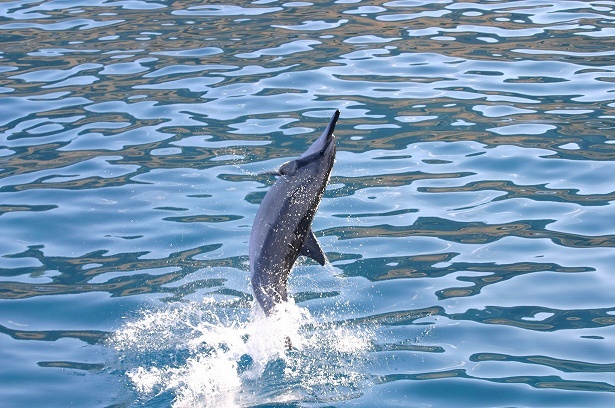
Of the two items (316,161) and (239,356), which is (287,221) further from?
(239,356)

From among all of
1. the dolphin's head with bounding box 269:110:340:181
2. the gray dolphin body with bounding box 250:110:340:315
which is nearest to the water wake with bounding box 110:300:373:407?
the gray dolphin body with bounding box 250:110:340:315

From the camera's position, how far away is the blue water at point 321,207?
602cm

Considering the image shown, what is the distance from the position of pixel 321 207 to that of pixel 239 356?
2.43 m

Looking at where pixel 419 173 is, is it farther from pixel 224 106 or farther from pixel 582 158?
pixel 224 106

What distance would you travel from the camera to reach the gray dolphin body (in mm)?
5773

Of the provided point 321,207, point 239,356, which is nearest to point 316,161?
point 239,356

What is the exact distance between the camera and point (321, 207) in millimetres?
8383

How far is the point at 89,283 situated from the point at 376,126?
150 inches

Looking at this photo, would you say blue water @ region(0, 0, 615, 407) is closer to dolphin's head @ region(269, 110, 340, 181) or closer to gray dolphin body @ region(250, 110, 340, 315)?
gray dolphin body @ region(250, 110, 340, 315)

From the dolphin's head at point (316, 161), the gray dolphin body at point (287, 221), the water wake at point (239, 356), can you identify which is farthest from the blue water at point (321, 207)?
the dolphin's head at point (316, 161)

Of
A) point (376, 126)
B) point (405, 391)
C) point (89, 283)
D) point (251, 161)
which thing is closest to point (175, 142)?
point (251, 161)

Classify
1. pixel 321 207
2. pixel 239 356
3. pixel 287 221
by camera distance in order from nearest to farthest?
pixel 287 221, pixel 239 356, pixel 321 207

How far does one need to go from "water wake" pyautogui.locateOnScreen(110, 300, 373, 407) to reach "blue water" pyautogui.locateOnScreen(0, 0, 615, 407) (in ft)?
0.06

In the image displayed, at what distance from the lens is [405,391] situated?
573 centimetres
